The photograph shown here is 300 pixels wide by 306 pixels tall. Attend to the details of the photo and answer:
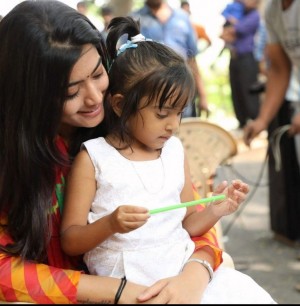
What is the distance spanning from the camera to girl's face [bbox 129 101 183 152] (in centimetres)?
171

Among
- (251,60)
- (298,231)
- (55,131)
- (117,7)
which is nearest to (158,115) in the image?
(55,131)

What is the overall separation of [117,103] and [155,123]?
0.45 feet

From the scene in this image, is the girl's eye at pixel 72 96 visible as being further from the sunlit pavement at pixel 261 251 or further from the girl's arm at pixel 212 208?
the sunlit pavement at pixel 261 251

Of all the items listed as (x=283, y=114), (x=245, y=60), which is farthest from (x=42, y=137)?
(x=245, y=60)

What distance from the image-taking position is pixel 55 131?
66.2 inches

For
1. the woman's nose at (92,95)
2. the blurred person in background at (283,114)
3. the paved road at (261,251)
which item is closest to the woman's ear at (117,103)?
the woman's nose at (92,95)

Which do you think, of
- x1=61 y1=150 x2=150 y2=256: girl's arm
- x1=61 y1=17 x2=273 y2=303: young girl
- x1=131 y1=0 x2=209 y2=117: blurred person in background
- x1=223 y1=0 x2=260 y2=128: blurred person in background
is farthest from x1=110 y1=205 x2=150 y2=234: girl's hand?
x1=223 y1=0 x2=260 y2=128: blurred person in background

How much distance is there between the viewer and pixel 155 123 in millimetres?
1715

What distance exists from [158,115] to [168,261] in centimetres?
36

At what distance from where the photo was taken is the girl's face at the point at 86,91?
1.65 metres

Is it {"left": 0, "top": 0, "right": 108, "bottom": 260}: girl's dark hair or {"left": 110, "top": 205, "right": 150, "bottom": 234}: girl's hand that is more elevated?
{"left": 0, "top": 0, "right": 108, "bottom": 260}: girl's dark hair

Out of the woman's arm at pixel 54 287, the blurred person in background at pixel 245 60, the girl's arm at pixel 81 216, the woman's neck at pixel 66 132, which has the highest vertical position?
the woman's neck at pixel 66 132

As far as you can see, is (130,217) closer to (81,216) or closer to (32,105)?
(81,216)

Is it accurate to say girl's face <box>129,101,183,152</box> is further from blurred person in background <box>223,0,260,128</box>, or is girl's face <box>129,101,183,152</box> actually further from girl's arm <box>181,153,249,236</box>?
blurred person in background <box>223,0,260,128</box>
